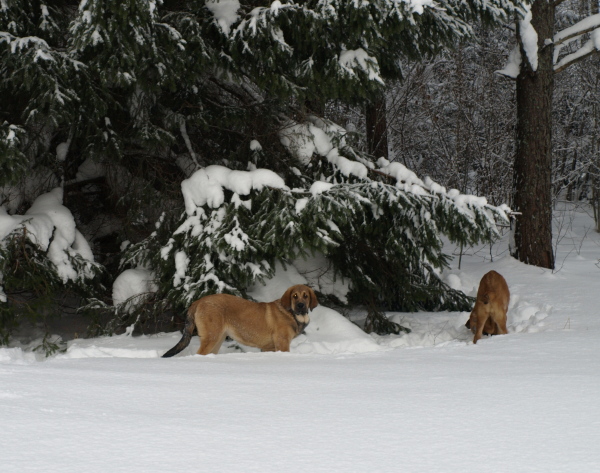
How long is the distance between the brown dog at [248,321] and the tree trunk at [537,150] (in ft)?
18.7

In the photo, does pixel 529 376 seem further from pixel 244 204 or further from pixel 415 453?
pixel 244 204

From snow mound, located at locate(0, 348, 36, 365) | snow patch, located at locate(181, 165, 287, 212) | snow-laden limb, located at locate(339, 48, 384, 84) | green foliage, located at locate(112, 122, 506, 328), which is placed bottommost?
snow mound, located at locate(0, 348, 36, 365)

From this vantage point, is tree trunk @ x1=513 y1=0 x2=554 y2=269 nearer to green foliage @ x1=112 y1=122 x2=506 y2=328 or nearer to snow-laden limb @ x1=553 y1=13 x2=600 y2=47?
snow-laden limb @ x1=553 y1=13 x2=600 y2=47

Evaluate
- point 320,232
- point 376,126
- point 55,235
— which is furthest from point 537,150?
point 55,235

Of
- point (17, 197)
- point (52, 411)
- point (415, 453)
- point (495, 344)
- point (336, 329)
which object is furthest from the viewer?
point (17, 197)

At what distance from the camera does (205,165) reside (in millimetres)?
9164

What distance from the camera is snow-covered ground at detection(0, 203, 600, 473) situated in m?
2.78

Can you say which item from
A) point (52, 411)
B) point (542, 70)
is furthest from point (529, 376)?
point (542, 70)

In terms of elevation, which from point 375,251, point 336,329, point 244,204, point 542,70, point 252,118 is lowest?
point 336,329

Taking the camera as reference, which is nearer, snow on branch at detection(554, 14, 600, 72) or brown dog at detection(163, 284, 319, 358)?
brown dog at detection(163, 284, 319, 358)

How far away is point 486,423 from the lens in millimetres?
3314

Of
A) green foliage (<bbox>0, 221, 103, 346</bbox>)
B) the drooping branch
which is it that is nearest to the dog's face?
green foliage (<bbox>0, 221, 103, 346</bbox>)

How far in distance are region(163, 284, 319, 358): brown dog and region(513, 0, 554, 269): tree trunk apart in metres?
5.71

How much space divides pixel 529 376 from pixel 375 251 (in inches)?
183
